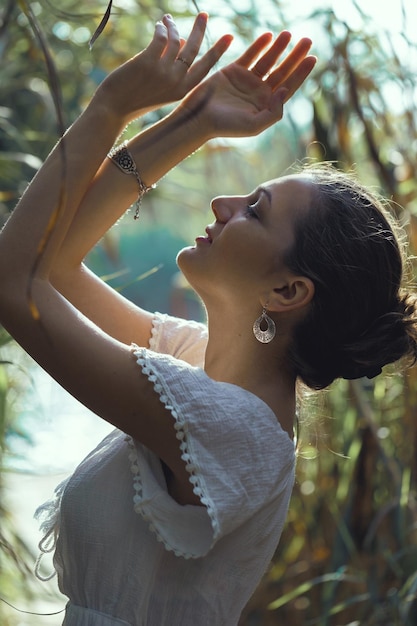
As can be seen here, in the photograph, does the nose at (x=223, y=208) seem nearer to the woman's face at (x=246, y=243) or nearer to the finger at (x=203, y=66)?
the woman's face at (x=246, y=243)

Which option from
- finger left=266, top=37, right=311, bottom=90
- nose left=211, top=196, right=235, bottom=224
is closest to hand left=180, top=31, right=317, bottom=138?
finger left=266, top=37, right=311, bottom=90

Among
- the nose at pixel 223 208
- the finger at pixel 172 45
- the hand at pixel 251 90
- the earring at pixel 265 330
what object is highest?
the finger at pixel 172 45

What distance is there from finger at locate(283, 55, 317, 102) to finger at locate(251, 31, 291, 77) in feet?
0.10

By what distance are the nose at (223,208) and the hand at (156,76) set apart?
0.14 metres

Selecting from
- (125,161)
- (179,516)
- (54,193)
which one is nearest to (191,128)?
(125,161)

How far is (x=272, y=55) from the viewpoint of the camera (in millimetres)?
1238

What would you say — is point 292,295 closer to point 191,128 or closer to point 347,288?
point 347,288

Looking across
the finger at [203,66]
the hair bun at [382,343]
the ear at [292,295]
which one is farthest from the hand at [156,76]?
the hair bun at [382,343]

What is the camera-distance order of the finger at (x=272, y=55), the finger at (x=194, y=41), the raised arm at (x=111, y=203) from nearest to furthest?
the raised arm at (x=111, y=203) → the finger at (x=194, y=41) → the finger at (x=272, y=55)

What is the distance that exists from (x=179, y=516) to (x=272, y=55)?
605 mm

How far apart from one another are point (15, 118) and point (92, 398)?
1.45 metres

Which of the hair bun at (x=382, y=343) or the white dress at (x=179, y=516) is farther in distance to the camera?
the hair bun at (x=382, y=343)

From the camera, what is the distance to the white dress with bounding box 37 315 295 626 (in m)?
1.05

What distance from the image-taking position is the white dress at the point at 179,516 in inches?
41.3
